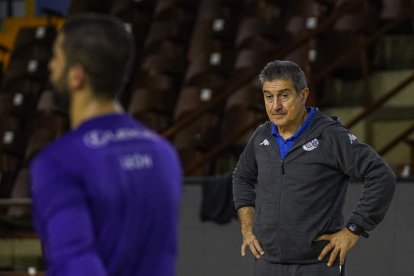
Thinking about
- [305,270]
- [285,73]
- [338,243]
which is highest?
[285,73]

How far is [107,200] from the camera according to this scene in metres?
1.87

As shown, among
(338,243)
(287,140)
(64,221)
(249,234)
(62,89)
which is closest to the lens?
(64,221)

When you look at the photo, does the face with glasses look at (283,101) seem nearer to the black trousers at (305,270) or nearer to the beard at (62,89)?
the black trousers at (305,270)

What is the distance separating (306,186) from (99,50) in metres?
1.83

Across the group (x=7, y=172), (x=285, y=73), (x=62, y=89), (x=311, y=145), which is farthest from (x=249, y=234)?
(x=7, y=172)

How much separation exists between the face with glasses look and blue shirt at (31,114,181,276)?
1680 mm

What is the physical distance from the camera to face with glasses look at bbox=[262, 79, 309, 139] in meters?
3.66

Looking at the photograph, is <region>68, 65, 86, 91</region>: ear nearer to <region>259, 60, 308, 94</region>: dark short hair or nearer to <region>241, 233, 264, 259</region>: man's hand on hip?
<region>259, 60, 308, 94</region>: dark short hair

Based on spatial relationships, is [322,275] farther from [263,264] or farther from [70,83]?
[70,83]

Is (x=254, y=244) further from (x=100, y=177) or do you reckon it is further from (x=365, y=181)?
(x=100, y=177)

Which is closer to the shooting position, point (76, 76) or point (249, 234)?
point (76, 76)

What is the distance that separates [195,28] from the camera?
10.2 m

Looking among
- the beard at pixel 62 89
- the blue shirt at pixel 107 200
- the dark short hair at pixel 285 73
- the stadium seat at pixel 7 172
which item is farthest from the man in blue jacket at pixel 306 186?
the stadium seat at pixel 7 172

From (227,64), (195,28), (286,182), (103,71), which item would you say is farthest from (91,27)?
(195,28)
